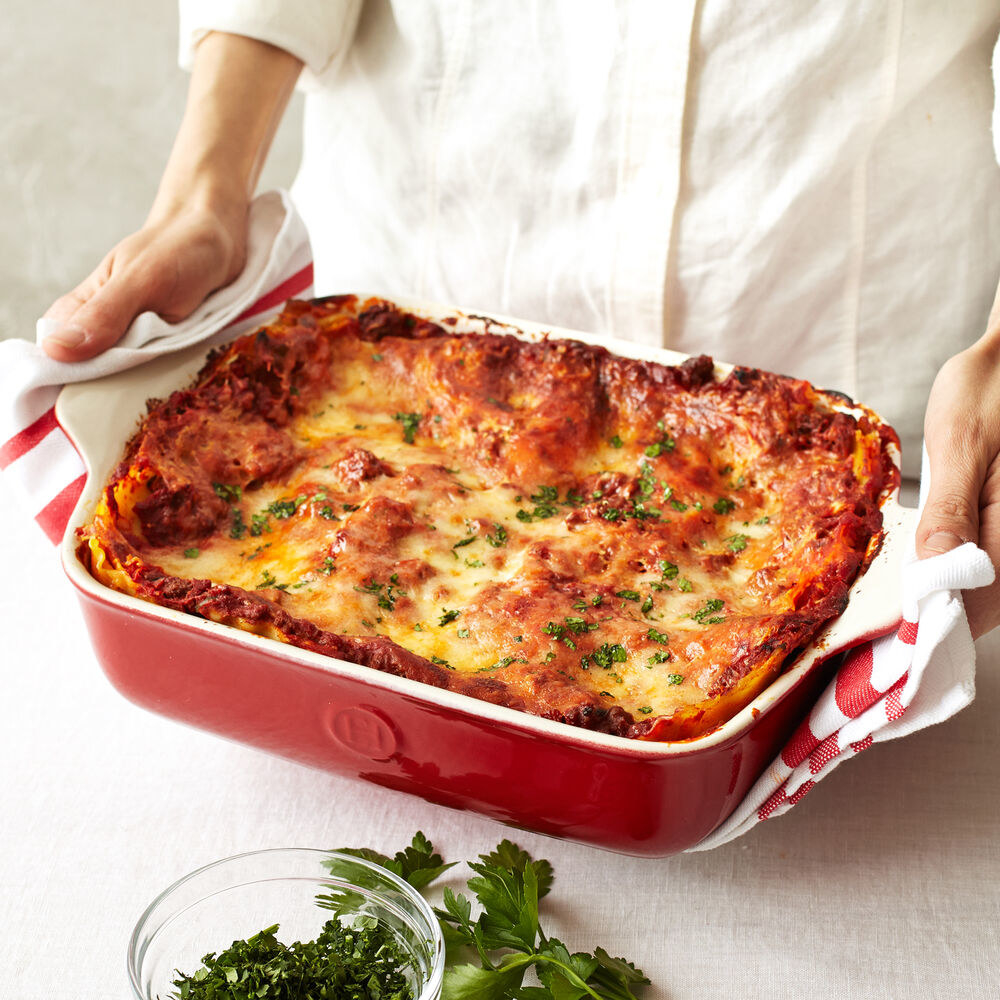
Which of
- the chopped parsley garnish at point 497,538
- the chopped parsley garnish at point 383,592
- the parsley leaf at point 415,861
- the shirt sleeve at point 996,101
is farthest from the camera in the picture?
the shirt sleeve at point 996,101

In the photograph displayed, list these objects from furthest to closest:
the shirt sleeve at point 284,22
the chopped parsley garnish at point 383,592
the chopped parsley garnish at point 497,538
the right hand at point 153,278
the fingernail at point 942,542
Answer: the shirt sleeve at point 284,22, the right hand at point 153,278, the chopped parsley garnish at point 497,538, the chopped parsley garnish at point 383,592, the fingernail at point 942,542

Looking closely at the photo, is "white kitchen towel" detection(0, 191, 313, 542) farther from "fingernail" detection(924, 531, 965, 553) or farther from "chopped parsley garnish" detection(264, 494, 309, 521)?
"fingernail" detection(924, 531, 965, 553)

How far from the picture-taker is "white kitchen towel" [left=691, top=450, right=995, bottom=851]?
44.2 inches

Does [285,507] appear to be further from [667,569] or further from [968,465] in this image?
[968,465]

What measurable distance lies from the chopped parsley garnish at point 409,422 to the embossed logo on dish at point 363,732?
23.8 inches

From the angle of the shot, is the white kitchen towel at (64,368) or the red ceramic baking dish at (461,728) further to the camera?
the white kitchen towel at (64,368)

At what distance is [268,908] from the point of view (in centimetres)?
120

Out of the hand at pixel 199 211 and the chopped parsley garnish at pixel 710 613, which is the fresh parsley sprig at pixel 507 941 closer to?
the chopped parsley garnish at pixel 710 613

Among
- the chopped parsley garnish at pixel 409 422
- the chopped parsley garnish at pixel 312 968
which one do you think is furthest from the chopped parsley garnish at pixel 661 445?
the chopped parsley garnish at pixel 312 968

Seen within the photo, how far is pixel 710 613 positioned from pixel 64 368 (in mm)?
938

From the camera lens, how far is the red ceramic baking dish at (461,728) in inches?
45.5

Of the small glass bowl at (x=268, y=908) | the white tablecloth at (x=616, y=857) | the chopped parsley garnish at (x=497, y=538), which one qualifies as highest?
the chopped parsley garnish at (x=497, y=538)

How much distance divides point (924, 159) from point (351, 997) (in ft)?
5.02

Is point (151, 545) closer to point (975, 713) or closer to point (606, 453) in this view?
point (606, 453)
